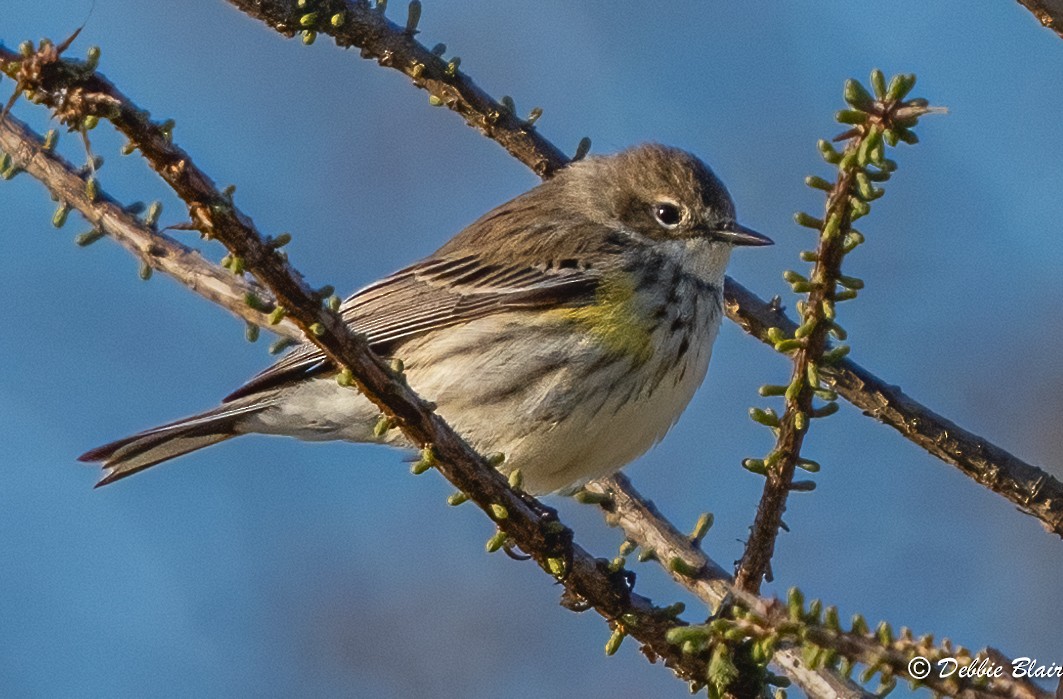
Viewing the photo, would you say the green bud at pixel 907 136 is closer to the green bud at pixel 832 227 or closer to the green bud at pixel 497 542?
the green bud at pixel 832 227

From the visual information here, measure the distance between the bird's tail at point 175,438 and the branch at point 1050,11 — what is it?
11.3ft

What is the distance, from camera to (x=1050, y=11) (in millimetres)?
2816

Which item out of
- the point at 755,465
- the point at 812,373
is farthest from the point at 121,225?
the point at 812,373

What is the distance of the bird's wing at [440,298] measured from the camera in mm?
5328

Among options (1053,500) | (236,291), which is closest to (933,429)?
(1053,500)

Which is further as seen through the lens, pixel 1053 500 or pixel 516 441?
pixel 516 441

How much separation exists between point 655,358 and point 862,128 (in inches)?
110

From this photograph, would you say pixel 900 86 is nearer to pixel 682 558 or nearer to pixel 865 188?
pixel 865 188

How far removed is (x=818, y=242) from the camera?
2.44 metres

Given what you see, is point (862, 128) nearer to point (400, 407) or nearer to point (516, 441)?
point (400, 407)

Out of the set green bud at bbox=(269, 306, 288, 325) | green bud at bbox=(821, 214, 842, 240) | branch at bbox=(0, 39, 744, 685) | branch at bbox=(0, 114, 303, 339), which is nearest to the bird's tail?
branch at bbox=(0, 114, 303, 339)

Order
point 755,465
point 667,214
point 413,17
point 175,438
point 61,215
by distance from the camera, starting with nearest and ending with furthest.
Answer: point 755,465 < point 61,215 < point 413,17 < point 175,438 < point 667,214

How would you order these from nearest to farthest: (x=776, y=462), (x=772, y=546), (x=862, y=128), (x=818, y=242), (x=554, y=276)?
(x=862, y=128) → (x=818, y=242) → (x=776, y=462) → (x=772, y=546) → (x=554, y=276)

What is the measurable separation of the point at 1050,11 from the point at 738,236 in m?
2.99
